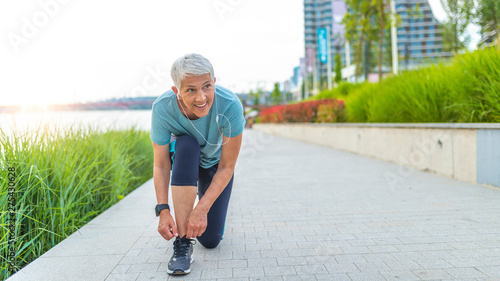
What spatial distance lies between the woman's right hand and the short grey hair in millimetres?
756

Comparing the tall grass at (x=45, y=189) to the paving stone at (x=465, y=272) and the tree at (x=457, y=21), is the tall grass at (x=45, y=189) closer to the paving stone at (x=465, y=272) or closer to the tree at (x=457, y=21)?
the paving stone at (x=465, y=272)

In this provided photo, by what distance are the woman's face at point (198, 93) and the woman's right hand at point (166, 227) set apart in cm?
62

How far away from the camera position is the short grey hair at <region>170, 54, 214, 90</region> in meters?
2.07

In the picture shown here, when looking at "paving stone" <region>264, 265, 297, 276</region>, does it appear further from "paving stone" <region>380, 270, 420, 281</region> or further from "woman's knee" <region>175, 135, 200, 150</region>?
"woman's knee" <region>175, 135, 200, 150</region>

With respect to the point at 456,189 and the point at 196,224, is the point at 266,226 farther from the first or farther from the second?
the point at 456,189

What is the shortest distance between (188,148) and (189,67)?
0.53 meters

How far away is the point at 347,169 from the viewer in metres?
6.86

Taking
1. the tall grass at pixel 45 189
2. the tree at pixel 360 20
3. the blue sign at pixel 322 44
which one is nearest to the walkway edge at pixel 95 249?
the tall grass at pixel 45 189

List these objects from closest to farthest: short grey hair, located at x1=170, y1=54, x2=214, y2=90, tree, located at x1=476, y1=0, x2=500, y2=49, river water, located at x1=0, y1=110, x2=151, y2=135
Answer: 1. short grey hair, located at x1=170, y1=54, x2=214, y2=90
2. river water, located at x1=0, y1=110, x2=151, y2=135
3. tree, located at x1=476, y1=0, x2=500, y2=49

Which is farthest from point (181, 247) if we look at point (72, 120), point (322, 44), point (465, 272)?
point (322, 44)

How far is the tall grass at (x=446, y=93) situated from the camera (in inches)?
188

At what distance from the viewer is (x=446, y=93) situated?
592cm

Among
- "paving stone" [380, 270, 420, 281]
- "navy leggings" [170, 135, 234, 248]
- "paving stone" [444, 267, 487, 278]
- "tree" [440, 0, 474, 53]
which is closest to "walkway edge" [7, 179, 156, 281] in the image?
"navy leggings" [170, 135, 234, 248]

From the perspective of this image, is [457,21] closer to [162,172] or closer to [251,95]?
[162,172]
